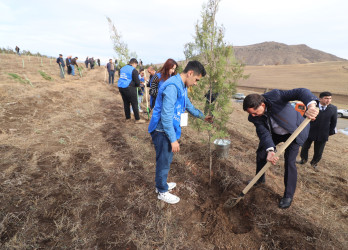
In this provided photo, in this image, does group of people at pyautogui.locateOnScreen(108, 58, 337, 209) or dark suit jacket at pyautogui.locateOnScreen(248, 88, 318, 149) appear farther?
dark suit jacket at pyautogui.locateOnScreen(248, 88, 318, 149)

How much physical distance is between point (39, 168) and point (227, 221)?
11.2ft

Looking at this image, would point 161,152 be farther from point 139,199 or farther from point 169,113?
point 139,199

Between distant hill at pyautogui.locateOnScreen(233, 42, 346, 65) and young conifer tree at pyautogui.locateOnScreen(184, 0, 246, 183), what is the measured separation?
12817 cm

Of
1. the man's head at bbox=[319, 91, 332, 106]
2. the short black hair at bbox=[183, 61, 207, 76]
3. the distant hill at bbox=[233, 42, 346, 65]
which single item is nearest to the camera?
the short black hair at bbox=[183, 61, 207, 76]

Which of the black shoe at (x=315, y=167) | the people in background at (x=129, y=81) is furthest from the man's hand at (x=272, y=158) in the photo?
the people in background at (x=129, y=81)

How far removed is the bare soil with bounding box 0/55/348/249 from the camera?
208 cm

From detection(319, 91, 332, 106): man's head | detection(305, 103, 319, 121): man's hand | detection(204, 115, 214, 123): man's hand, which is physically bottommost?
detection(204, 115, 214, 123): man's hand

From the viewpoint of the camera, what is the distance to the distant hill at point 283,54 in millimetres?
115750

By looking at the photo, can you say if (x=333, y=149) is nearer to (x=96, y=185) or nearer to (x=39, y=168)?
Answer: (x=96, y=185)

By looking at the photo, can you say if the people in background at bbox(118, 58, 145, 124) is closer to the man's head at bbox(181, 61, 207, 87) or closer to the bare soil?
the bare soil

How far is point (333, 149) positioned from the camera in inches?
242

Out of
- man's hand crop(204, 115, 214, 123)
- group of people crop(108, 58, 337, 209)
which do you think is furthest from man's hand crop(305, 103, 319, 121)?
man's hand crop(204, 115, 214, 123)

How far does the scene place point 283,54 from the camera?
12331cm

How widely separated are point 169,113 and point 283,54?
154 m
